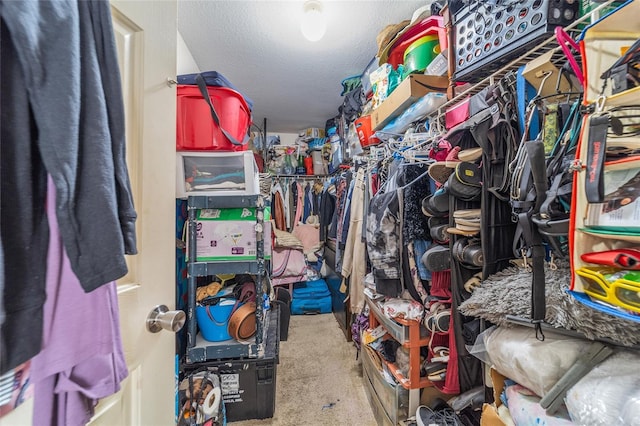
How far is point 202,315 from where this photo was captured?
1.55 m

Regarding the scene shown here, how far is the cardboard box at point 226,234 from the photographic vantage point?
1.51 meters

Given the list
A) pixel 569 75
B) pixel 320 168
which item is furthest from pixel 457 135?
pixel 320 168

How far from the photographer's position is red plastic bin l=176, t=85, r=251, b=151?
1379 millimetres

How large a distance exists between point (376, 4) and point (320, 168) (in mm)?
2301

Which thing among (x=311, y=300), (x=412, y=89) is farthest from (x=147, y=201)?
(x=311, y=300)

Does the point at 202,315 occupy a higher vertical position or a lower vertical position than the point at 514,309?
lower

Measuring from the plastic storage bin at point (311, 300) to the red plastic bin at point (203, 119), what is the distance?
90.0 inches

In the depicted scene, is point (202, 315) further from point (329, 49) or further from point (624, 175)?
point (329, 49)

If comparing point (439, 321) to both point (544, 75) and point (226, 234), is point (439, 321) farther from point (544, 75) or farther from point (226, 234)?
point (226, 234)

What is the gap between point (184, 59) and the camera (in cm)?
206

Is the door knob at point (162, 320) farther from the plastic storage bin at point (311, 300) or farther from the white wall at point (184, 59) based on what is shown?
the plastic storage bin at point (311, 300)

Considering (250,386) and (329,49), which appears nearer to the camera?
(250,386)

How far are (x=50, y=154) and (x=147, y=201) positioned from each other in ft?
1.10

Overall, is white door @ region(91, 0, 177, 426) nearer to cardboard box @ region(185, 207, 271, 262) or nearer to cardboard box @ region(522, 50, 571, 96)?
cardboard box @ region(185, 207, 271, 262)
